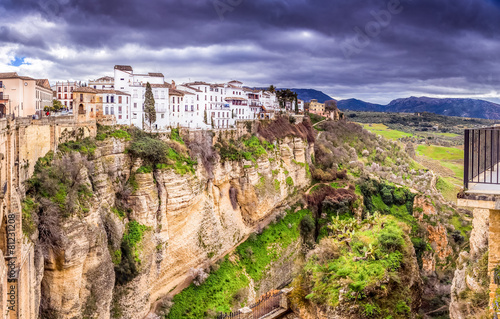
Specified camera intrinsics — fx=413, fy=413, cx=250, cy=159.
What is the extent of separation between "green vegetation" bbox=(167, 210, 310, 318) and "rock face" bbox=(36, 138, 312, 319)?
958 millimetres

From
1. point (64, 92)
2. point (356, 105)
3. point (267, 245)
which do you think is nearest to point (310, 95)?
Answer: point (356, 105)

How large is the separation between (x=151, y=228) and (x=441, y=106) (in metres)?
107

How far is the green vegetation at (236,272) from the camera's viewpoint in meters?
23.8

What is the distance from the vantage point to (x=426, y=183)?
157 ft

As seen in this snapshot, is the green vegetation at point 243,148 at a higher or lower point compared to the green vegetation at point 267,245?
higher

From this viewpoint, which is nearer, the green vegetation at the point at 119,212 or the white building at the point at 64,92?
the green vegetation at the point at 119,212

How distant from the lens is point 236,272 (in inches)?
1107

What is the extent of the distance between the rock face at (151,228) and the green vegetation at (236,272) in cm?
96

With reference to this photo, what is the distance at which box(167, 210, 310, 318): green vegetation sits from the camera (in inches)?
937

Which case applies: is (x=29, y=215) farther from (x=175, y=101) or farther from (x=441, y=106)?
(x=441, y=106)

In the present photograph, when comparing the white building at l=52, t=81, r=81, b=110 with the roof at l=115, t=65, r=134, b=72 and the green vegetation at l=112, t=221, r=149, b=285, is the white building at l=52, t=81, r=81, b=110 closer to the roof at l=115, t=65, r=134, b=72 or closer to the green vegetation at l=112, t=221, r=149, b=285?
the roof at l=115, t=65, r=134, b=72

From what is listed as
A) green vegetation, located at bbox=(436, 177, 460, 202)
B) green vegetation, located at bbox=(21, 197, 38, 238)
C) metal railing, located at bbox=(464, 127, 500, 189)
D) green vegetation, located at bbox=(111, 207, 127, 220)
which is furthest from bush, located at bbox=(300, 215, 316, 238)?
metal railing, located at bbox=(464, 127, 500, 189)

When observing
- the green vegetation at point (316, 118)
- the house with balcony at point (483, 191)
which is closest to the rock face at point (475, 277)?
the house with balcony at point (483, 191)

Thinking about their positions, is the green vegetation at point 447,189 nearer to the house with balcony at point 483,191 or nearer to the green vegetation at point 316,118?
the green vegetation at point 316,118
